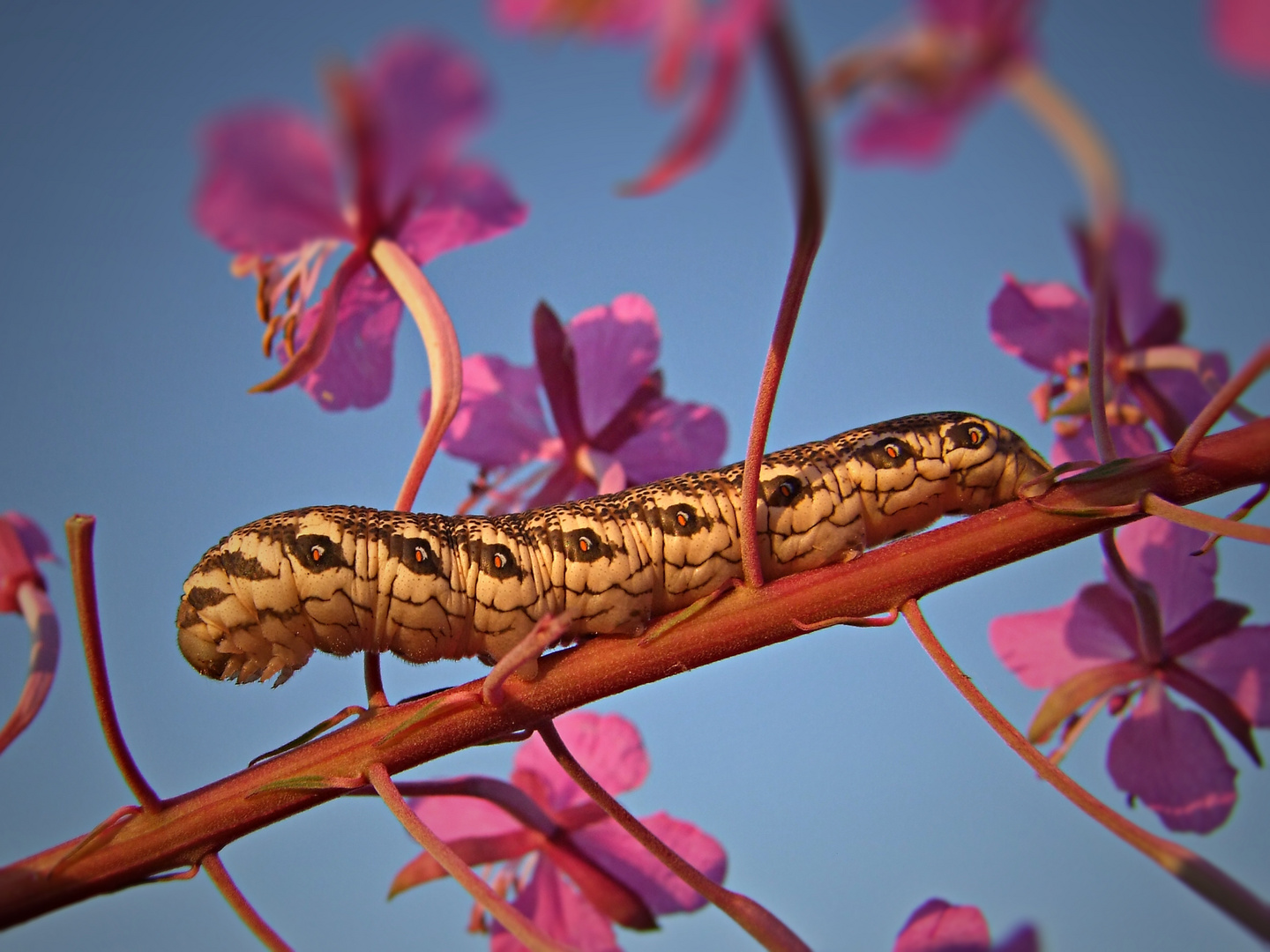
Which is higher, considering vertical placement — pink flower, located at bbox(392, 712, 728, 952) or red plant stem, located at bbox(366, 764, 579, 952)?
pink flower, located at bbox(392, 712, 728, 952)

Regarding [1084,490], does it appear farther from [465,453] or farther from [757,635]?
[465,453]

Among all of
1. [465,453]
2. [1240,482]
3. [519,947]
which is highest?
[465,453]

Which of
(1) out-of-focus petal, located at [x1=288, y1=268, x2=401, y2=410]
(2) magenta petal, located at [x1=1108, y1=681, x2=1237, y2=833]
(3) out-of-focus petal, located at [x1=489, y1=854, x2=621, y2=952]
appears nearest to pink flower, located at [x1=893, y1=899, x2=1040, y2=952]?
(3) out-of-focus petal, located at [x1=489, y1=854, x2=621, y2=952]

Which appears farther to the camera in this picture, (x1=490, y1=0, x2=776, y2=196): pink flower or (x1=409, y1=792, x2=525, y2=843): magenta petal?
(x1=409, y1=792, x2=525, y2=843): magenta petal

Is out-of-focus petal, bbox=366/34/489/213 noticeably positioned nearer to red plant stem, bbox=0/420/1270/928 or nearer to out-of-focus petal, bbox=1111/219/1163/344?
out-of-focus petal, bbox=1111/219/1163/344

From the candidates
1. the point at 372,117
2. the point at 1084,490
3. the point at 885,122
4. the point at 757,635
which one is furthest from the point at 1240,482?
the point at 372,117

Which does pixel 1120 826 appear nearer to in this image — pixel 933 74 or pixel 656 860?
pixel 933 74
